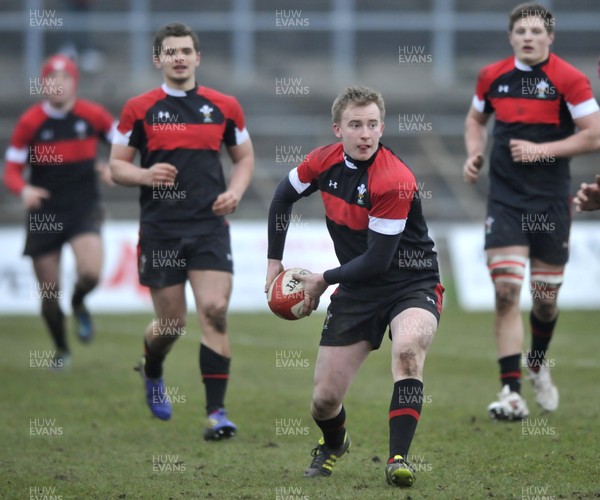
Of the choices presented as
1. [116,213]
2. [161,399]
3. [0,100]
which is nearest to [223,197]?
[161,399]

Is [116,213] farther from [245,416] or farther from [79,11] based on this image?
[245,416]

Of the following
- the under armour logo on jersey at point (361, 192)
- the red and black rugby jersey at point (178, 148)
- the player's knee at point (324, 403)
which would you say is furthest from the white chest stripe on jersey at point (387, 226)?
the red and black rugby jersey at point (178, 148)

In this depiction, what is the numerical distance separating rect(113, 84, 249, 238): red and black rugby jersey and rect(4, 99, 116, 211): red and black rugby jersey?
3.43 meters

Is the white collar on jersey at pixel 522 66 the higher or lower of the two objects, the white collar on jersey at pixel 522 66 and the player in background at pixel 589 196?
the higher

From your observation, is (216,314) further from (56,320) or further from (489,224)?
(56,320)

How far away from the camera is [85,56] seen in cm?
2200

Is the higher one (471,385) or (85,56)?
(85,56)

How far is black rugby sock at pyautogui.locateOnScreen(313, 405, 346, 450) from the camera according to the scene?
248 inches

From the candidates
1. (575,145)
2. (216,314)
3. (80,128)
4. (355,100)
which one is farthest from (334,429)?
(80,128)

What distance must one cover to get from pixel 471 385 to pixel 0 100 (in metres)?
14.2

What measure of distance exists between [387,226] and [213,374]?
2.31 metres

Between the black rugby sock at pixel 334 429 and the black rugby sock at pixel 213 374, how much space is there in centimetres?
148

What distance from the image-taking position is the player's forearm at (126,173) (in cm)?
768

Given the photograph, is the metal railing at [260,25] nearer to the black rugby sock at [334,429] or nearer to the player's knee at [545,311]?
the player's knee at [545,311]
